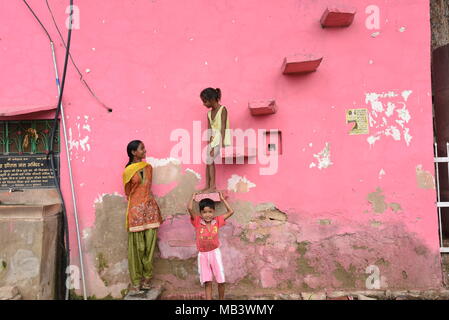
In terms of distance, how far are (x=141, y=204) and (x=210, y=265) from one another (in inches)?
34.8

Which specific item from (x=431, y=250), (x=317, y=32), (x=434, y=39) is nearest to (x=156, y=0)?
(x=317, y=32)

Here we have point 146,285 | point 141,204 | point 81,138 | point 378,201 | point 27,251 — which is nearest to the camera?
point 27,251

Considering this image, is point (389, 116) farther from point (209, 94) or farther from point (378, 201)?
point (209, 94)

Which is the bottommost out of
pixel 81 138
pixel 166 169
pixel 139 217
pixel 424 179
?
pixel 139 217

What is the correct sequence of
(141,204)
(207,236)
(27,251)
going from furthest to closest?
(141,204), (27,251), (207,236)

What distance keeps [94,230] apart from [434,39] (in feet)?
15.7

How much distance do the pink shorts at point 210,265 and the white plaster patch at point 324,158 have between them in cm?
137

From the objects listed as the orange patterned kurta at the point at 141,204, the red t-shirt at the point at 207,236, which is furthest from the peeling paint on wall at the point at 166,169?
the red t-shirt at the point at 207,236

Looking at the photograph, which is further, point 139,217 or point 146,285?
point 146,285

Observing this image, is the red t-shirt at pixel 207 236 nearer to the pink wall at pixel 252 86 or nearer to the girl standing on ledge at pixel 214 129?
the girl standing on ledge at pixel 214 129

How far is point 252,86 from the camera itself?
3.68 m

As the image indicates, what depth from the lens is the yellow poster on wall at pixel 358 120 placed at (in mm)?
3621

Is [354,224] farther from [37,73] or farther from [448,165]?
[37,73]

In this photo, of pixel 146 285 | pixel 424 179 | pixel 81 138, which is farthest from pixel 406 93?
pixel 81 138
